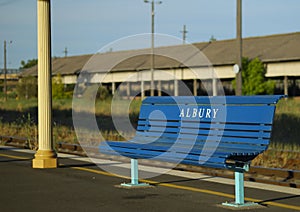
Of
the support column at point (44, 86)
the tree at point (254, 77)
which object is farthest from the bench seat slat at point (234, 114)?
the tree at point (254, 77)

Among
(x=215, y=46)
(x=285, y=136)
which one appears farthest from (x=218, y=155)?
(x=215, y=46)

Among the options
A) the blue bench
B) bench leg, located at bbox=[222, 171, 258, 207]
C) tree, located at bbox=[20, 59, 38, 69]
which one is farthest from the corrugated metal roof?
tree, located at bbox=[20, 59, 38, 69]

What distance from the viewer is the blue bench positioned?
6969 millimetres

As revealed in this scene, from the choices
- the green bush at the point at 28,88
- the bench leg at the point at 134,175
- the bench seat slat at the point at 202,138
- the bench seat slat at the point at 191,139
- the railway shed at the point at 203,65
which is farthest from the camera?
the green bush at the point at 28,88

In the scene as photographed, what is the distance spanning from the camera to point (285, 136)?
18.1 metres

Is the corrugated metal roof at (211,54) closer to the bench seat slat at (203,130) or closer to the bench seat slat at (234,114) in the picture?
the bench seat slat at (203,130)

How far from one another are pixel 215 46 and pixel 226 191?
48624 mm

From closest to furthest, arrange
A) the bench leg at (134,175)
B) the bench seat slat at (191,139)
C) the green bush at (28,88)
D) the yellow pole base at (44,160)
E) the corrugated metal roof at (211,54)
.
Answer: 1. the bench seat slat at (191,139)
2. the bench leg at (134,175)
3. the yellow pole base at (44,160)
4. the corrugated metal roof at (211,54)
5. the green bush at (28,88)

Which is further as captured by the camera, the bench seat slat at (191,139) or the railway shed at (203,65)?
the railway shed at (203,65)

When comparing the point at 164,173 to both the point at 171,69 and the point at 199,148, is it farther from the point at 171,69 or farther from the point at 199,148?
the point at 171,69

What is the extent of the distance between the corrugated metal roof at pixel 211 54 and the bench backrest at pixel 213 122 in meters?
33.7

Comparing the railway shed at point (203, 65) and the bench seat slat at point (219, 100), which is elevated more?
the railway shed at point (203, 65)

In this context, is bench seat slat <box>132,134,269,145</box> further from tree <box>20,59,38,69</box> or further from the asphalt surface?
tree <box>20,59,38,69</box>

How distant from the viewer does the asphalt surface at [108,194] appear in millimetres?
7234
